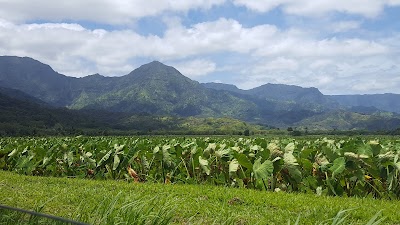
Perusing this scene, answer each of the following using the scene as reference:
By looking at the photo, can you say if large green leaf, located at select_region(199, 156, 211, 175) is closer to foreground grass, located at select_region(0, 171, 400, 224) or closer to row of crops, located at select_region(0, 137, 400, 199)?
row of crops, located at select_region(0, 137, 400, 199)

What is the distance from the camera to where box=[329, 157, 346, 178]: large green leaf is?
10755 millimetres

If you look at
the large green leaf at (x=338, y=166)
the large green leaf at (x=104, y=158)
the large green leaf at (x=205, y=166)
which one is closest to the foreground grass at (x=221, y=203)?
the large green leaf at (x=338, y=166)

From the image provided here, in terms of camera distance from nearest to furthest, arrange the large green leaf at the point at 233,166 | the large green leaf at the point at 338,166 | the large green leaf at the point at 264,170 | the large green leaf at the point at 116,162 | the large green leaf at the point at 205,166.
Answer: the large green leaf at the point at 338,166 → the large green leaf at the point at 264,170 → the large green leaf at the point at 233,166 → the large green leaf at the point at 205,166 → the large green leaf at the point at 116,162


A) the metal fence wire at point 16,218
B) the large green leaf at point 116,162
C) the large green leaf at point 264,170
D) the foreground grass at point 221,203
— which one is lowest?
the foreground grass at point 221,203

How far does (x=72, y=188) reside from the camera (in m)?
12.4

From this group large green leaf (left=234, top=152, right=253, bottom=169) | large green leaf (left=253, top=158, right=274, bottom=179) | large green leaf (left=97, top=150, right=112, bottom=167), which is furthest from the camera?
large green leaf (left=97, top=150, right=112, bottom=167)

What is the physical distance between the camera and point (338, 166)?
1087cm

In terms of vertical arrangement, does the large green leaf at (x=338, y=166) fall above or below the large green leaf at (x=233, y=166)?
above

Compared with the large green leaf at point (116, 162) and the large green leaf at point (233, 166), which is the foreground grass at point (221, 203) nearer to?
the large green leaf at point (233, 166)

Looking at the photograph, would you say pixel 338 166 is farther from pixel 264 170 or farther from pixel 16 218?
pixel 16 218

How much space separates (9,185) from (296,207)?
31.6 feet

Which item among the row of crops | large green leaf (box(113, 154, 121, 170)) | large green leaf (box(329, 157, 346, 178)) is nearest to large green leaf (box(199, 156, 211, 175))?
the row of crops

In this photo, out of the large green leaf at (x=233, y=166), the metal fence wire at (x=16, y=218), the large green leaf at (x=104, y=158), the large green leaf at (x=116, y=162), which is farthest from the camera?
the large green leaf at (x=104, y=158)

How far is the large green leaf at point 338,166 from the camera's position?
35.3 ft
